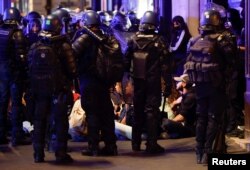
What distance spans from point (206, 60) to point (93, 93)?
1651 mm

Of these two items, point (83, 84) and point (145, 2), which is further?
point (145, 2)

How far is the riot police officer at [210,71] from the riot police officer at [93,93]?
50.6 inches

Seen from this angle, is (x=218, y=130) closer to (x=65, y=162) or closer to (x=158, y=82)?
(x=158, y=82)

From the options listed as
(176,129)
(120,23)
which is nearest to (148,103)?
(176,129)

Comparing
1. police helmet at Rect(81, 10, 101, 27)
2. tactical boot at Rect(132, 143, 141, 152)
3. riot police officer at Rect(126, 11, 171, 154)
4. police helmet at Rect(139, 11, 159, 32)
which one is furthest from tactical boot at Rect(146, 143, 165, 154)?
police helmet at Rect(81, 10, 101, 27)

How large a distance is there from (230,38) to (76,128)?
326 cm

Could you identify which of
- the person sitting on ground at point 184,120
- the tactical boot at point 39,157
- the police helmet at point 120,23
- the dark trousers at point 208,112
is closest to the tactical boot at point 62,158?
the tactical boot at point 39,157

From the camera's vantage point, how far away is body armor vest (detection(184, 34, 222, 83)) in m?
7.80

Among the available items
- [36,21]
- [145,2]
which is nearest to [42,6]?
[145,2]

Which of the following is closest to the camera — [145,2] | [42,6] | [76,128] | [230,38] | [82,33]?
[230,38]

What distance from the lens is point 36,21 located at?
11.4 meters

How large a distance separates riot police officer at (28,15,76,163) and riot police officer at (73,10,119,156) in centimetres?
29

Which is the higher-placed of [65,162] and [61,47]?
[61,47]

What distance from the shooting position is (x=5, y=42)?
938cm
